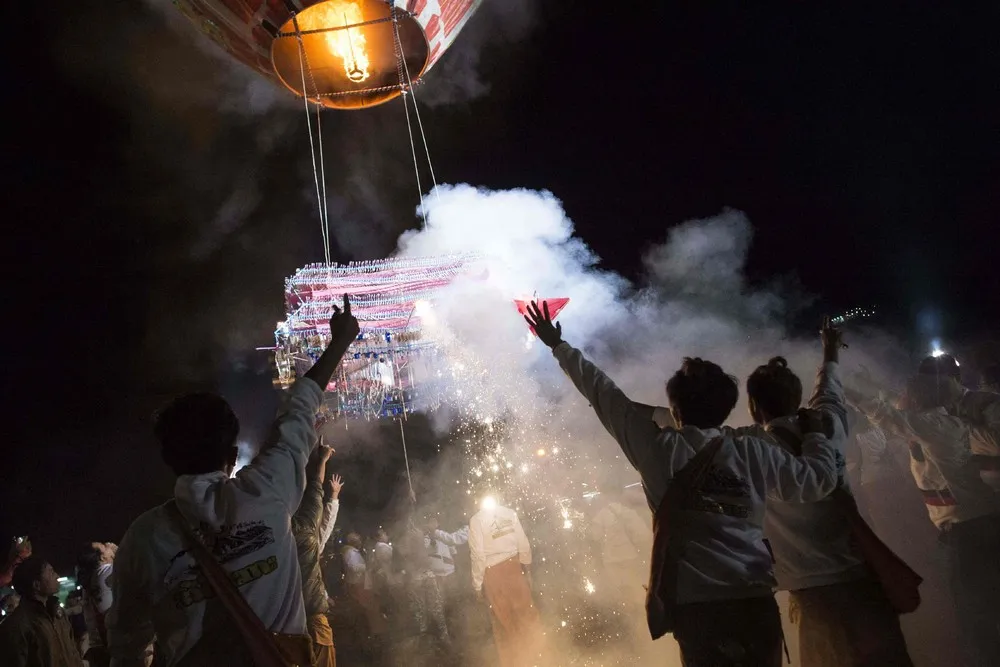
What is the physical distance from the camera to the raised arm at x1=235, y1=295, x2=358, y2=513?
1.63 metres

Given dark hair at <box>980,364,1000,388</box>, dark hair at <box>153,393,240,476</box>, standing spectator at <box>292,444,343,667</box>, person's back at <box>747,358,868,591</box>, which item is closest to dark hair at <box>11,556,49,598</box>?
standing spectator at <box>292,444,343,667</box>

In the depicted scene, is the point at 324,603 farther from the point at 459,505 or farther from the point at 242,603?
the point at 459,505

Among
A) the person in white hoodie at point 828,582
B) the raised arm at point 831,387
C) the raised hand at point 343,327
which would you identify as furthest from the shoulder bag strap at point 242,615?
the raised arm at point 831,387

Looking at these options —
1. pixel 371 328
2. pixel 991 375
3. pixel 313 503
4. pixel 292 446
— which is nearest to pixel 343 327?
pixel 292 446

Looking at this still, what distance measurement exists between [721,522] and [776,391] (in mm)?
940

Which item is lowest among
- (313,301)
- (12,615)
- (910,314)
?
(12,615)

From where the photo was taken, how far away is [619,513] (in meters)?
8.23

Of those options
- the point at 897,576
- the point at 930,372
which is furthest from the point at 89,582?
the point at 930,372

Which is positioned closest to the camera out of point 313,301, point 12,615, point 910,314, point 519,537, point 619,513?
point 12,615

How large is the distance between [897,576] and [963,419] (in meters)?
2.78

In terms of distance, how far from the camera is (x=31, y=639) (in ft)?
13.2

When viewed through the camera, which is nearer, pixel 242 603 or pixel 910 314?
pixel 242 603

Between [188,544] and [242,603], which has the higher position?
[188,544]

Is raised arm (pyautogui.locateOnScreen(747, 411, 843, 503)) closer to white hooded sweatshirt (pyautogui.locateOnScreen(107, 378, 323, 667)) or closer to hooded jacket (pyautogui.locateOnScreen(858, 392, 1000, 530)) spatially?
white hooded sweatshirt (pyautogui.locateOnScreen(107, 378, 323, 667))
